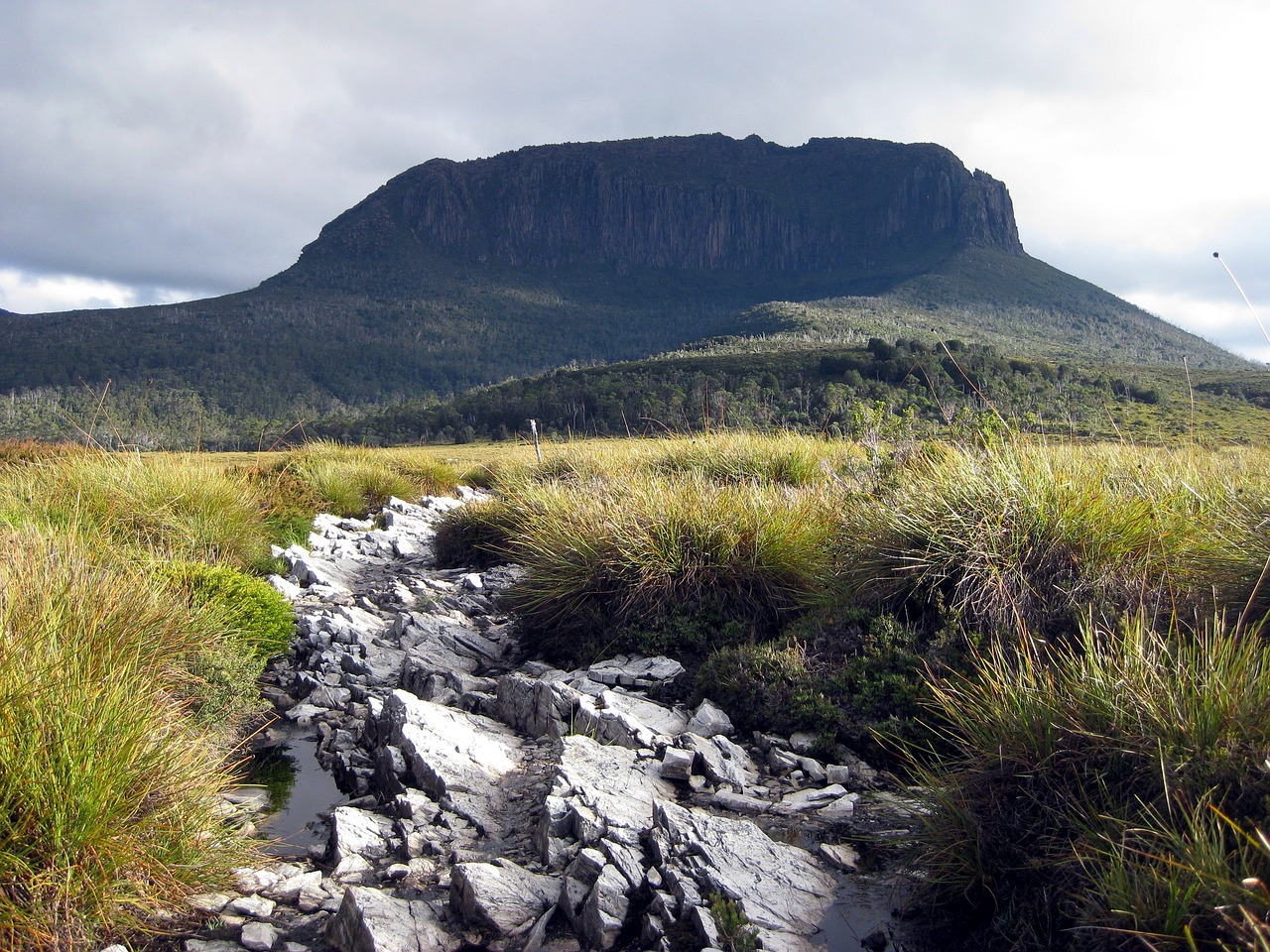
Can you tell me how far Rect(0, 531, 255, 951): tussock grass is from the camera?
3170 mm

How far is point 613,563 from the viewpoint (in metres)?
7.00

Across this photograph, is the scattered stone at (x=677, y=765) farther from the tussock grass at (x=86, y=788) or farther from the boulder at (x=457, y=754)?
the tussock grass at (x=86, y=788)

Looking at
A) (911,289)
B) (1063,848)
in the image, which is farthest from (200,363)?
(1063,848)

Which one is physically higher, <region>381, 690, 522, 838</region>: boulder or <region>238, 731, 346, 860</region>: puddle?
<region>381, 690, 522, 838</region>: boulder

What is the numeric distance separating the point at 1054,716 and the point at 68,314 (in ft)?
535

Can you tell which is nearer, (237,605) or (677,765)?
(677,765)

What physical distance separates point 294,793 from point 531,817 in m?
1.84

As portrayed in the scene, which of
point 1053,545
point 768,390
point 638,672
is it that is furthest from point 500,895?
point 768,390

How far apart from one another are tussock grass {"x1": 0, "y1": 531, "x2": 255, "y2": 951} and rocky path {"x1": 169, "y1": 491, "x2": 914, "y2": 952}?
316 mm

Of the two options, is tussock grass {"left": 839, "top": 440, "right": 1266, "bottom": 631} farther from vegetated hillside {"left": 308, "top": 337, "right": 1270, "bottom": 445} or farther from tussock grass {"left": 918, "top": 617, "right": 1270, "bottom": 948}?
vegetated hillside {"left": 308, "top": 337, "right": 1270, "bottom": 445}

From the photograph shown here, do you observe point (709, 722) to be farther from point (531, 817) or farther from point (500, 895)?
point (500, 895)

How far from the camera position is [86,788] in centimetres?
334

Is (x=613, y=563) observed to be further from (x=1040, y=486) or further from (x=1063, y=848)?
(x=1063, y=848)

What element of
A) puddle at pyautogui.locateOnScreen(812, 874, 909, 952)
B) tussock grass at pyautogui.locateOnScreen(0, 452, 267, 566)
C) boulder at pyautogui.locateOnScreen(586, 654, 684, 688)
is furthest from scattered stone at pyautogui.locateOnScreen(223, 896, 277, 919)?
tussock grass at pyautogui.locateOnScreen(0, 452, 267, 566)
